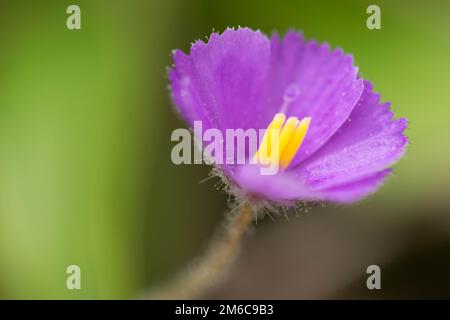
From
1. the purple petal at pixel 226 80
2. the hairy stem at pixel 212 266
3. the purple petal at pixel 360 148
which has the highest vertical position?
the purple petal at pixel 226 80

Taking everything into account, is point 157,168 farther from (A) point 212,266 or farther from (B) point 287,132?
(B) point 287,132

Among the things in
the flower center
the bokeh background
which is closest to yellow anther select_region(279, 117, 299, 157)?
the flower center

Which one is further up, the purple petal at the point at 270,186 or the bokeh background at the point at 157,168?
the bokeh background at the point at 157,168

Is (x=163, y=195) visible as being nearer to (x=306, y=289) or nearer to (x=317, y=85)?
(x=306, y=289)

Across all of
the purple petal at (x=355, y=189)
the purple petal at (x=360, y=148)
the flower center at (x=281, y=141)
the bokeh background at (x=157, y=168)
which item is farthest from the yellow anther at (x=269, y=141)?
the bokeh background at (x=157, y=168)

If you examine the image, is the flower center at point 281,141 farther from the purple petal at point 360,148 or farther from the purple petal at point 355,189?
the purple petal at point 355,189

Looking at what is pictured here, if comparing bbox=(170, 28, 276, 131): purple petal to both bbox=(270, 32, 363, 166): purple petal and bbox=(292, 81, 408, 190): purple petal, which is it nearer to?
bbox=(270, 32, 363, 166): purple petal

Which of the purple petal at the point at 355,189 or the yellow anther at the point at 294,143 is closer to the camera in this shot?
the purple petal at the point at 355,189

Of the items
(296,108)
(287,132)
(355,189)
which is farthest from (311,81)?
(355,189)
